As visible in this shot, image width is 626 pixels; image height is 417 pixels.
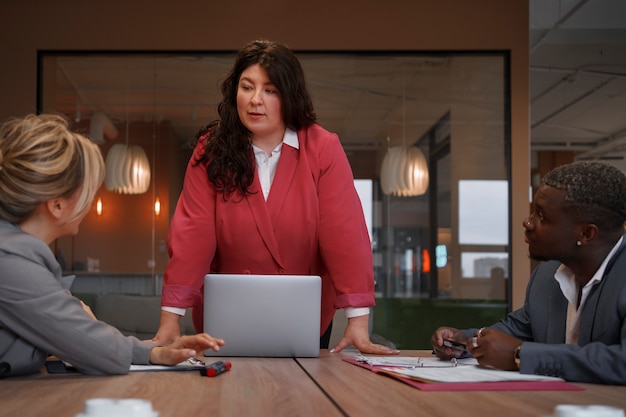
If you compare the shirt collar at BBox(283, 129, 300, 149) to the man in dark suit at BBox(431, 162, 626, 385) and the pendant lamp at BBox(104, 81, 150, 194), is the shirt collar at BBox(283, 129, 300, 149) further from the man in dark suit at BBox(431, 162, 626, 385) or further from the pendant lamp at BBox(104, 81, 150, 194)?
the pendant lamp at BBox(104, 81, 150, 194)

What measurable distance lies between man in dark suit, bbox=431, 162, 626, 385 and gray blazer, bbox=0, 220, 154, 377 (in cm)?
82

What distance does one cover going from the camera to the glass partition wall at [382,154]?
6.03 m

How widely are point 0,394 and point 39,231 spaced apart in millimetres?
416

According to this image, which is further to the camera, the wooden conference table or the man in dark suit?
the man in dark suit

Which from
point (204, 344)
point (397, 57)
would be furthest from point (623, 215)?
point (397, 57)

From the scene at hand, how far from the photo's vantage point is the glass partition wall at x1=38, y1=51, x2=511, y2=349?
603cm

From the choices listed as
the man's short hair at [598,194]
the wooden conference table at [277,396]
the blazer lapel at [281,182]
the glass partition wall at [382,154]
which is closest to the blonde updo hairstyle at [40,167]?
the wooden conference table at [277,396]

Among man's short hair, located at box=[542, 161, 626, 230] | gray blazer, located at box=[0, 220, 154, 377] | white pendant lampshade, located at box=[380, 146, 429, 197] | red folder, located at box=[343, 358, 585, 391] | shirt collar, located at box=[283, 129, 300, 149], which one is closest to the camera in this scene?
red folder, located at box=[343, 358, 585, 391]

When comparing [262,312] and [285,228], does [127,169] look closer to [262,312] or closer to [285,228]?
[285,228]

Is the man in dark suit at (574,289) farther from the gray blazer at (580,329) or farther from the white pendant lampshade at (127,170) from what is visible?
the white pendant lampshade at (127,170)

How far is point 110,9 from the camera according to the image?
5.98 metres

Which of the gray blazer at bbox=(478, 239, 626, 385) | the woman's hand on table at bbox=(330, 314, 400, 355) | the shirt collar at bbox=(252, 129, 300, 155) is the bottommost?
the woman's hand on table at bbox=(330, 314, 400, 355)

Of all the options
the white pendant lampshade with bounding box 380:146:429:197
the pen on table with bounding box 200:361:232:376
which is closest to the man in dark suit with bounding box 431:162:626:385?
the pen on table with bounding box 200:361:232:376

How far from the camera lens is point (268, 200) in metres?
2.70
